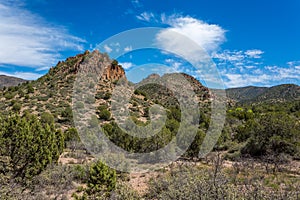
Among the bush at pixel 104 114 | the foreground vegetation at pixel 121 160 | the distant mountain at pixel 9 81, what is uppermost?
the distant mountain at pixel 9 81

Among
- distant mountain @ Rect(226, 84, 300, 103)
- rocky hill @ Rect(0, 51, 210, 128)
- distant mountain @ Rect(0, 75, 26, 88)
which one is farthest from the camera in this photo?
distant mountain @ Rect(0, 75, 26, 88)

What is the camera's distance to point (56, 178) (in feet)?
42.4

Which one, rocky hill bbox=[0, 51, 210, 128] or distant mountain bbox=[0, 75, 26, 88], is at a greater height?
distant mountain bbox=[0, 75, 26, 88]

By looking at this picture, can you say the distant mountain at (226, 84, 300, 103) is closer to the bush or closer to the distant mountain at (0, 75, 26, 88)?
the bush

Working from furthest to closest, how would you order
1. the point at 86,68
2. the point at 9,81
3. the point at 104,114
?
the point at 9,81 < the point at 86,68 < the point at 104,114

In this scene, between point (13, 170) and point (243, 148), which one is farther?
point (243, 148)

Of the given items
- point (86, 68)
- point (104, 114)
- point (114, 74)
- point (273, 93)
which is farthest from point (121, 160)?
point (273, 93)

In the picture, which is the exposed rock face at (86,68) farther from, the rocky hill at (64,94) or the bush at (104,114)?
the bush at (104,114)

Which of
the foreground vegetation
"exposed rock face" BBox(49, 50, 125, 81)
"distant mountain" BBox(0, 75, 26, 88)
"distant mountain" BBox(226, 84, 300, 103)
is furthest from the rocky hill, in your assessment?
"distant mountain" BBox(0, 75, 26, 88)

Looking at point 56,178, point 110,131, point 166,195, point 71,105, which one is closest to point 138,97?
point 71,105

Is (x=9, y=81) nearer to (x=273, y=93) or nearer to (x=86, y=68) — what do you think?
(x=86, y=68)

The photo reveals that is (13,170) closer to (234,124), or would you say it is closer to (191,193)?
(191,193)

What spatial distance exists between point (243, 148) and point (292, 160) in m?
4.54

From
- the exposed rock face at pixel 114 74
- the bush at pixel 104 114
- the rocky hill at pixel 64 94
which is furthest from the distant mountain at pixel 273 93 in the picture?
the bush at pixel 104 114
